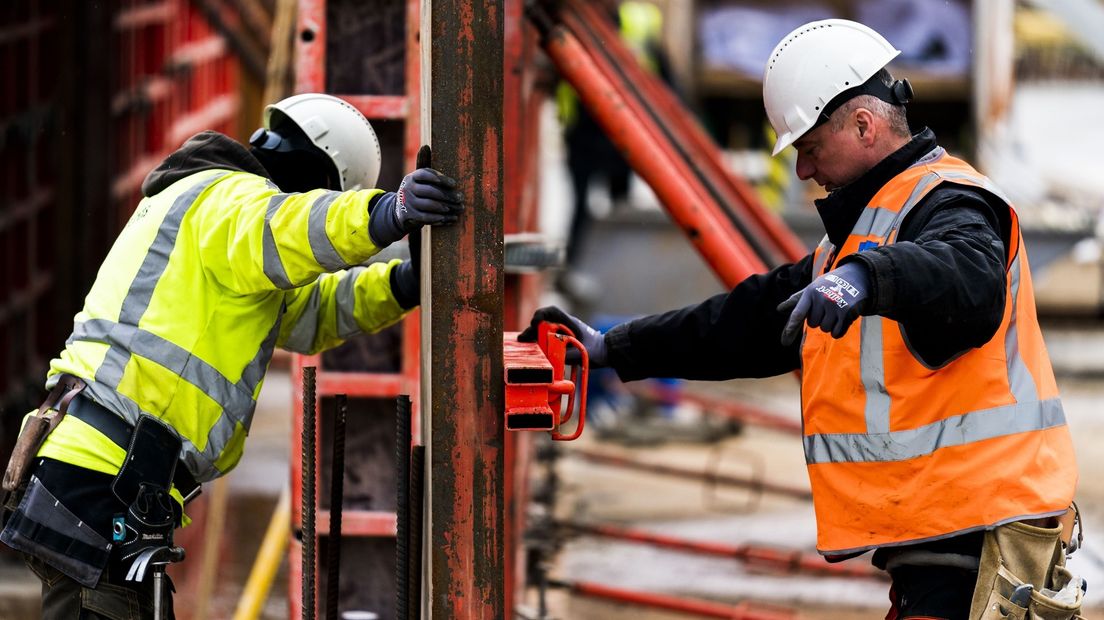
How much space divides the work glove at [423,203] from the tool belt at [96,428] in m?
0.80

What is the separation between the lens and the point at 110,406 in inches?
142

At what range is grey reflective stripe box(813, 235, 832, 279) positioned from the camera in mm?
3666

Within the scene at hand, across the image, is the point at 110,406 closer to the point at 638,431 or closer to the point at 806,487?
the point at 806,487

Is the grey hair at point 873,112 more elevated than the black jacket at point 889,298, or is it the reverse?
the grey hair at point 873,112

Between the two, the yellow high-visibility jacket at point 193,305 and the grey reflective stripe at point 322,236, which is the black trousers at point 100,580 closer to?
the yellow high-visibility jacket at point 193,305

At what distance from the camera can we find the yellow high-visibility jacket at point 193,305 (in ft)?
11.3

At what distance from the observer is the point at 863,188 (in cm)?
347

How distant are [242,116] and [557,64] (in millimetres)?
8407

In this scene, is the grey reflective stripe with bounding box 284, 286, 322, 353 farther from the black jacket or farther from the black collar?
the black collar

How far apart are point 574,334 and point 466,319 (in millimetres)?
688

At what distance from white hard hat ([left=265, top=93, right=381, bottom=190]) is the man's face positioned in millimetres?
1108

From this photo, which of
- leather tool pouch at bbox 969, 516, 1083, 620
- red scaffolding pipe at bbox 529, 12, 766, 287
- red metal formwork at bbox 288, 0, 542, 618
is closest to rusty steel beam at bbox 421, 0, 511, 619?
leather tool pouch at bbox 969, 516, 1083, 620

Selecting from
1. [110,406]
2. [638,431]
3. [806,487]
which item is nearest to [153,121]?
[638,431]

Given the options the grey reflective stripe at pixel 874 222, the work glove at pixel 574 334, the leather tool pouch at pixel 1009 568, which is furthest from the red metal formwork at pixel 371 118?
the leather tool pouch at pixel 1009 568
